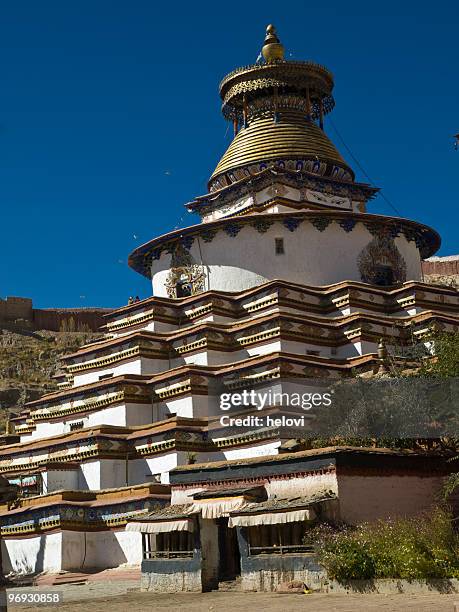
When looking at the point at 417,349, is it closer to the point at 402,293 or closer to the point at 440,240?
the point at 402,293

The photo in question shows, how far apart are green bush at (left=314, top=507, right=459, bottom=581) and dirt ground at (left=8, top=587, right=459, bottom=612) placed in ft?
1.57

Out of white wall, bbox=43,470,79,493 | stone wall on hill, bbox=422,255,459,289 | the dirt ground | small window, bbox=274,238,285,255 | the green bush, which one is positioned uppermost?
stone wall on hill, bbox=422,255,459,289

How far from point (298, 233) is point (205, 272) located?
12.6ft

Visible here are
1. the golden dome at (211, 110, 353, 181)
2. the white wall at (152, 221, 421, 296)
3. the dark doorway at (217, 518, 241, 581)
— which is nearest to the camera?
the dark doorway at (217, 518, 241, 581)

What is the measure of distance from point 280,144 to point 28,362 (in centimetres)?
3274

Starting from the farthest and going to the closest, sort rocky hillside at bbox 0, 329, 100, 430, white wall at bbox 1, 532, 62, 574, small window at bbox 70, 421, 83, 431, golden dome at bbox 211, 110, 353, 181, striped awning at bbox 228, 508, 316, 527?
rocky hillside at bbox 0, 329, 100, 430 → golden dome at bbox 211, 110, 353, 181 → small window at bbox 70, 421, 83, 431 → white wall at bbox 1, 532, 62, 574 → striped awning at bbox 228, 508, 316, 527

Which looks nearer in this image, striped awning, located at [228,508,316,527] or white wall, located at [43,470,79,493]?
striped awning, located at [228,508,316,527]

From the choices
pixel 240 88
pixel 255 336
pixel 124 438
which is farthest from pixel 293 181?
pixel 124 438

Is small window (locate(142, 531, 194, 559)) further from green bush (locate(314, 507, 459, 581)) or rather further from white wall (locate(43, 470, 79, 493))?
white wall (locate(43, 470, 79, 493))

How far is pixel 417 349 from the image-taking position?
2772 cm

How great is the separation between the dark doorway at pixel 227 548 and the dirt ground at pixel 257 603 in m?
1.34

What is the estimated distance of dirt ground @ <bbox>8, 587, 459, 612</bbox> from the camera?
14.0 m

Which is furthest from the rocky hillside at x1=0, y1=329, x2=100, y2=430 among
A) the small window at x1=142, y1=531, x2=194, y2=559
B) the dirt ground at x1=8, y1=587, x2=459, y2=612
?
the dirt ground at x1=8, y1=587, x2=459, y2=612

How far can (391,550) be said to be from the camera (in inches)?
623
